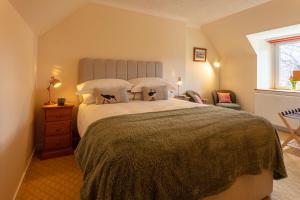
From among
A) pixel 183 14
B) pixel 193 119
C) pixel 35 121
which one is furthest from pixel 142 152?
pixel 183 14

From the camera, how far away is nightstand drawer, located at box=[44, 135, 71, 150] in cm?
269

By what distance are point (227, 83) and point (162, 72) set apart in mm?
2221

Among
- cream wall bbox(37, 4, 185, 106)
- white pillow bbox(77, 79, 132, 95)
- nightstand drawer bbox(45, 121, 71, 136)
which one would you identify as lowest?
nightstand drawer bbox(45, 121, 71, 136)

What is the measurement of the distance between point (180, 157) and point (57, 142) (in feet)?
7.24

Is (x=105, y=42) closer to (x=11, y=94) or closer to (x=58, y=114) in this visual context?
(x=58, y=114)

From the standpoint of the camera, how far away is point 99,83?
3.02 m

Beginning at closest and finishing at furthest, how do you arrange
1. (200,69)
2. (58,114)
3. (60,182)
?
(60,182) < (58,114) < (200,69)

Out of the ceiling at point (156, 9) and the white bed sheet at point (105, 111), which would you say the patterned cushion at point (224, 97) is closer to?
the ceiling at point (156, 9)

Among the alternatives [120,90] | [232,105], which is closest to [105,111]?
[120,90]

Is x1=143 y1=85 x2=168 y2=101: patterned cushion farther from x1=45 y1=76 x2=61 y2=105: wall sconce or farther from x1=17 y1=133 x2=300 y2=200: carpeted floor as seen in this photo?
x1=17 y1=133 x2=300 y2=200: carpeted floor

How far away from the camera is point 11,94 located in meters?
1.64

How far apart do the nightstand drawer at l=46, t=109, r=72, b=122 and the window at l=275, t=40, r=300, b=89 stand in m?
4.71

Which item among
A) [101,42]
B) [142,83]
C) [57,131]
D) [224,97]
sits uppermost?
[101,42]

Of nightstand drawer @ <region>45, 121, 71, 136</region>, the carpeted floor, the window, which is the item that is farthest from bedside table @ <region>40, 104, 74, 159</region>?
the window
